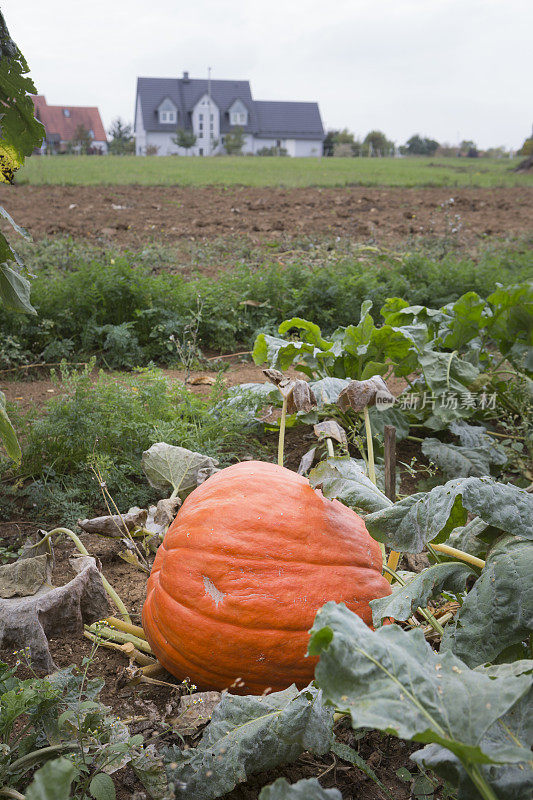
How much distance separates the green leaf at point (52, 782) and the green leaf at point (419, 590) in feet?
2.49

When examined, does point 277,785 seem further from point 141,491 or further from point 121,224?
point 121,224

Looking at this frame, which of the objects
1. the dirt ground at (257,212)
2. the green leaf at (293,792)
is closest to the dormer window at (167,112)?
the dirt ground at (257,212)

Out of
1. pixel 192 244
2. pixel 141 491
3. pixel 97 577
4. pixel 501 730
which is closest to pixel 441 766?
pixel 501 730

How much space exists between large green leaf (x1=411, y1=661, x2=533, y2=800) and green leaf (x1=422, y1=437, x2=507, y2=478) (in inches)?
72.0

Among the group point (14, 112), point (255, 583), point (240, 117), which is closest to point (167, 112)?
point (240, 117)

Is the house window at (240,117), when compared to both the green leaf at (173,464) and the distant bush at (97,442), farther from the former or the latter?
the green leaf at (173,464)

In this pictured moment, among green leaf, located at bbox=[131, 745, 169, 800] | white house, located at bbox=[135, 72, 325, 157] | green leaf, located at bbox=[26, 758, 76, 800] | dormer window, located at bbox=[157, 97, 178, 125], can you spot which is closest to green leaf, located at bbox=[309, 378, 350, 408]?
green leaf, located at bbox=[131, 745, 169, 800]

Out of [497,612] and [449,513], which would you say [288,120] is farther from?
[497,612]

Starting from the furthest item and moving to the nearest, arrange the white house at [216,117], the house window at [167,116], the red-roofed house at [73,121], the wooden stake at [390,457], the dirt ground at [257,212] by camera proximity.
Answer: the house window at [167,116]
the white house at [216,117]
the red-roofed house at [73,121]
the dirt ground at [257,212]
the wooden stake at [390,457]

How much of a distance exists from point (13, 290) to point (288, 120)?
71.7 m

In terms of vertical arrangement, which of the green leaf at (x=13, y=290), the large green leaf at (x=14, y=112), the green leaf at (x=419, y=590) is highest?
the large green leaf at (x=14, y=112)

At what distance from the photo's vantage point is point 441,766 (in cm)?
102

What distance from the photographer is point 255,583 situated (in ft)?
5.40

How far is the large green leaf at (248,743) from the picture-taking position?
130 cm
